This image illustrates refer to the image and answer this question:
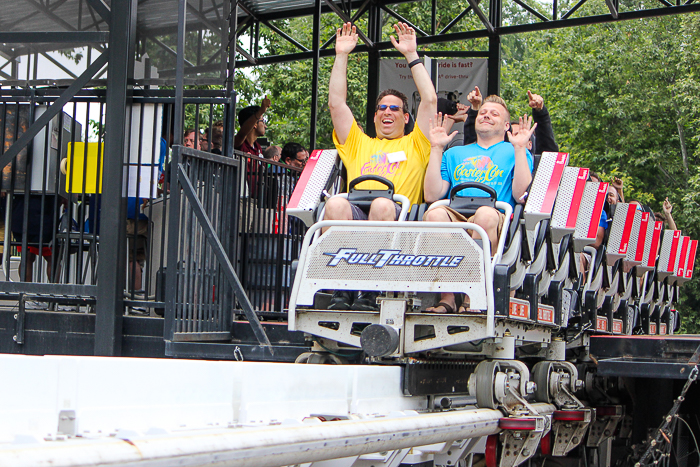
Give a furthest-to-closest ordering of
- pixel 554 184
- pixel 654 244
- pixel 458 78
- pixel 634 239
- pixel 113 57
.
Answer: pixel 458 78, pixel 654 244, pixel 634 239, pixel 113 57, pixel 554 184

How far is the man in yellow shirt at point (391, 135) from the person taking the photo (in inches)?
227

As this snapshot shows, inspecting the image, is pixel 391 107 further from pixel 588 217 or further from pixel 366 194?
pixel 588 217

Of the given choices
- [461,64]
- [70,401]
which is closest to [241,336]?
[70,401]

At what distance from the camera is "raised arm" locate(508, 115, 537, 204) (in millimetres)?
5492

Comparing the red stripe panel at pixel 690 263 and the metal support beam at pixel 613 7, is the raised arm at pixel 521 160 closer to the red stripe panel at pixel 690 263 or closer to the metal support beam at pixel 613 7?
the red stripe panel at pixel 690 263

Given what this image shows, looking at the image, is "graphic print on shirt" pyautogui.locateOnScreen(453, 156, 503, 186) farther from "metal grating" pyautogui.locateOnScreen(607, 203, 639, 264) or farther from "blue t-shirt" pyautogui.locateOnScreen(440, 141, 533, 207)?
"metal grating" pyautogui.locateOnScreen(607, 203, 639, 264)

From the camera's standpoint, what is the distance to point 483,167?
582 centimetres

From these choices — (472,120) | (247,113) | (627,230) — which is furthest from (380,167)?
(247,113)

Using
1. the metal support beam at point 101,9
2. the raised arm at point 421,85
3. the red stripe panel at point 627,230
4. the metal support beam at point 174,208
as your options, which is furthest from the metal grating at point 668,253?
the metal support beam at point 101,9

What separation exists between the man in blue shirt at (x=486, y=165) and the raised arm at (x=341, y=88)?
73 centimetres

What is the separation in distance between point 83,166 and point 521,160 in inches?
126

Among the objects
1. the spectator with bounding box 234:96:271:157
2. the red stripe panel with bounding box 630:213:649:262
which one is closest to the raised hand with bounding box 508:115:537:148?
the red stripe panel with bounding box 630:213:649:262

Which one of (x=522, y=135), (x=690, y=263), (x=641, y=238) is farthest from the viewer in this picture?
(x=690, y=263)

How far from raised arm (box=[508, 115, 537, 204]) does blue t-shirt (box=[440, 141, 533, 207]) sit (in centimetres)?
12
